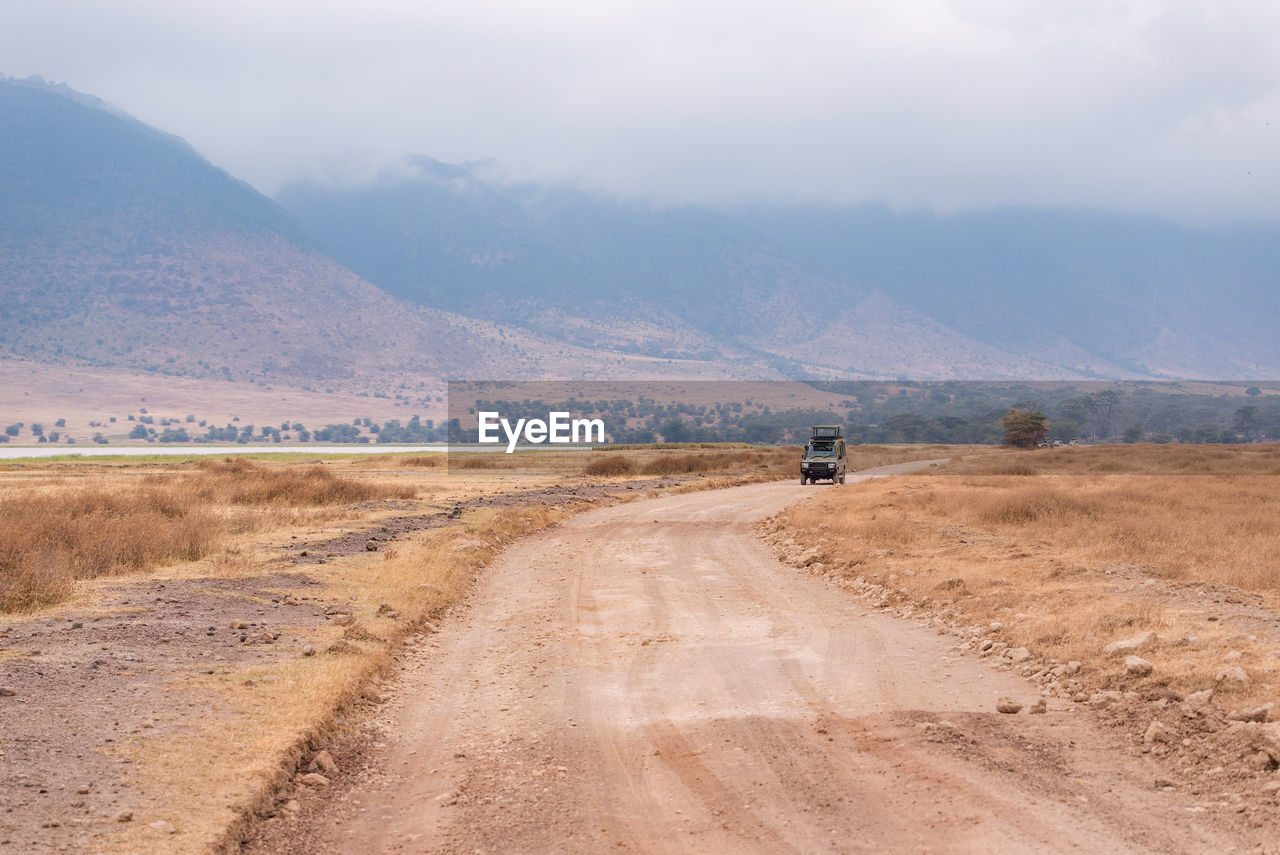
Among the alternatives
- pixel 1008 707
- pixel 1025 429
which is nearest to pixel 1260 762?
pixel 1008 707

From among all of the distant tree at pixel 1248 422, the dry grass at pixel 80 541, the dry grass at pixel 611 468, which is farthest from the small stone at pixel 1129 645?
the distant tree at pixel 1248 422

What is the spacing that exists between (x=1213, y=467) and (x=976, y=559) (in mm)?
41998

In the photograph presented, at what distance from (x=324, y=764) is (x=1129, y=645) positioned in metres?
8.45

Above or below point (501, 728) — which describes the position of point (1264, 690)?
above

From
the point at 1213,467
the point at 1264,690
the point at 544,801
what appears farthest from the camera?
the point at 1213,467

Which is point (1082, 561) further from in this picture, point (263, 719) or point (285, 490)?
point (285, 490)

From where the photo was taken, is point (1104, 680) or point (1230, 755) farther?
point (1104, 680)

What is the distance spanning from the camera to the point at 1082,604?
14.2 meters

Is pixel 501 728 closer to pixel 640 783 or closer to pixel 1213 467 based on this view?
pixel 640 783

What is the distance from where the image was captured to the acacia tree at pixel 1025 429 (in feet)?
376

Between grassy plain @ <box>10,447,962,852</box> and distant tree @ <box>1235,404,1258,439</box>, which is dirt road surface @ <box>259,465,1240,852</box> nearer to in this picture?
grassy plain @ <box>10,447,962,852</box>

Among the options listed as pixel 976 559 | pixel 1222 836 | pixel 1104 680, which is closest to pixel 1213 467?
pixel 976 559

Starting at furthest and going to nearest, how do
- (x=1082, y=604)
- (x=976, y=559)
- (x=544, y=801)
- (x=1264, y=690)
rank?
(x=976, y=559) → (x=1082, y=604) → (x=1264, y=690) → (x=544, y=801)

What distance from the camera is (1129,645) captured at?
446 inches
